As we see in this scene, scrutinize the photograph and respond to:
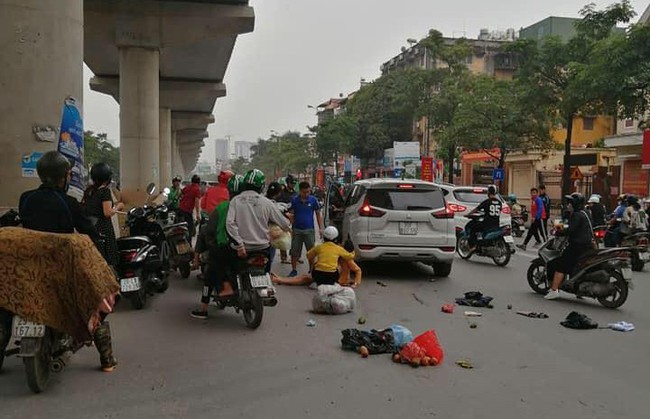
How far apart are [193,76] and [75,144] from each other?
2621 centimetres

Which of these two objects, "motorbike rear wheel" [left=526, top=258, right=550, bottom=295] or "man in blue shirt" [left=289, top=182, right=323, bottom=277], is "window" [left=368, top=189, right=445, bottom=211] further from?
"motorbike rear wheel" [left=526, top=258, right=550, bottom=295]

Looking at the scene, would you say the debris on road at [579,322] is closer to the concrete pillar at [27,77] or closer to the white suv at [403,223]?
the white suv at [403,223]

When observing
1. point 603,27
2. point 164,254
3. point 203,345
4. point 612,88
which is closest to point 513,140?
point 603,27

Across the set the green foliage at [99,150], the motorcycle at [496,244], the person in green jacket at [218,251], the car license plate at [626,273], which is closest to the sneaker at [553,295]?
the car license plate at [626,273]

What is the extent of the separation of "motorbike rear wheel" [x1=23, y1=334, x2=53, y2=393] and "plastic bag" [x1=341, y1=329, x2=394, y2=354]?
277 centimetres

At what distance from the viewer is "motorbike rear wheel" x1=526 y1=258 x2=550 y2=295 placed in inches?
391

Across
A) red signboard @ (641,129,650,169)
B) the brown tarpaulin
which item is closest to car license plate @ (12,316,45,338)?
the brown tarpaulin

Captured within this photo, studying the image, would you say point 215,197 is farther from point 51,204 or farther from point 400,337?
point 51,204

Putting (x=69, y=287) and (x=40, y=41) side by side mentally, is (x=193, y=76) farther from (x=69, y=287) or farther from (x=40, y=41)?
(x=69, y=287)

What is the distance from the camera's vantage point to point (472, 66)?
61.7 m

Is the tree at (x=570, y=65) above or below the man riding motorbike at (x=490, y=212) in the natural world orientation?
above

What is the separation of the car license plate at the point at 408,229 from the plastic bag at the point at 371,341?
14.4 feet

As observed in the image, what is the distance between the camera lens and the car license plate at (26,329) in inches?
185

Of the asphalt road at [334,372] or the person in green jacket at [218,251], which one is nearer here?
the asphalt road at [334,372]
